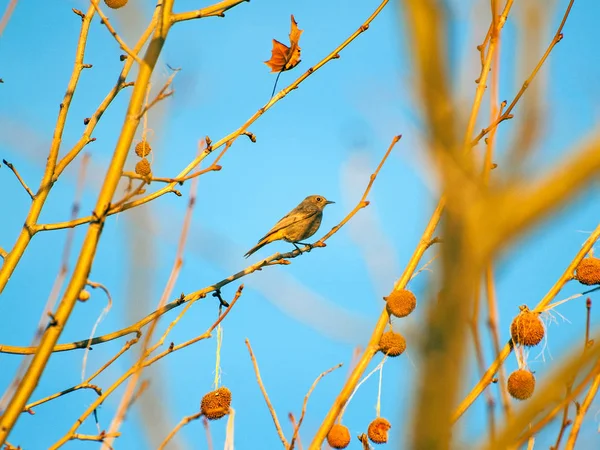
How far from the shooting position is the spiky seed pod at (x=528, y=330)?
3.73m

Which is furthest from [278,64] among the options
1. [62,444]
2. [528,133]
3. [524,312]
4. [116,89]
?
[528,133]

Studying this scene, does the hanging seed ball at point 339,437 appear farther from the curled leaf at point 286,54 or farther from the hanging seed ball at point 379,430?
the curled leaf at point 286,54

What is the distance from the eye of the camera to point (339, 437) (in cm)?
383

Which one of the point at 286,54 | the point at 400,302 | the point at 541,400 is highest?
the point at 286,54

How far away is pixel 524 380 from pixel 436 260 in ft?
9.13

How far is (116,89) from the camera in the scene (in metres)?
4.67

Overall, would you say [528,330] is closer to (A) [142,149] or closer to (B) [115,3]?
(A) [142,149]

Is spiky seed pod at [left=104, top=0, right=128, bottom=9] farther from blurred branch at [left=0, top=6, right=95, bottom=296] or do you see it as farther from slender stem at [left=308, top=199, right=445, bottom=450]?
slender stem at [left=308, top=199, right=445, bottom=450]

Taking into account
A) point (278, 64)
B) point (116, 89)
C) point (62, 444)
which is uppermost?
point (116, 89)

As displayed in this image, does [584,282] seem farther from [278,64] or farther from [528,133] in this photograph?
[528,133]

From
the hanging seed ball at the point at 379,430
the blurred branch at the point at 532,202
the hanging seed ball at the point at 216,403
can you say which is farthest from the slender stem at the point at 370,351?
the blurred branch at the point at 532,202

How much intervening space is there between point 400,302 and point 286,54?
162cm

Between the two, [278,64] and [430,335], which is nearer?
[430,335]

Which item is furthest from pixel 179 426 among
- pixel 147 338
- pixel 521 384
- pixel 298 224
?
pixel 298 224
